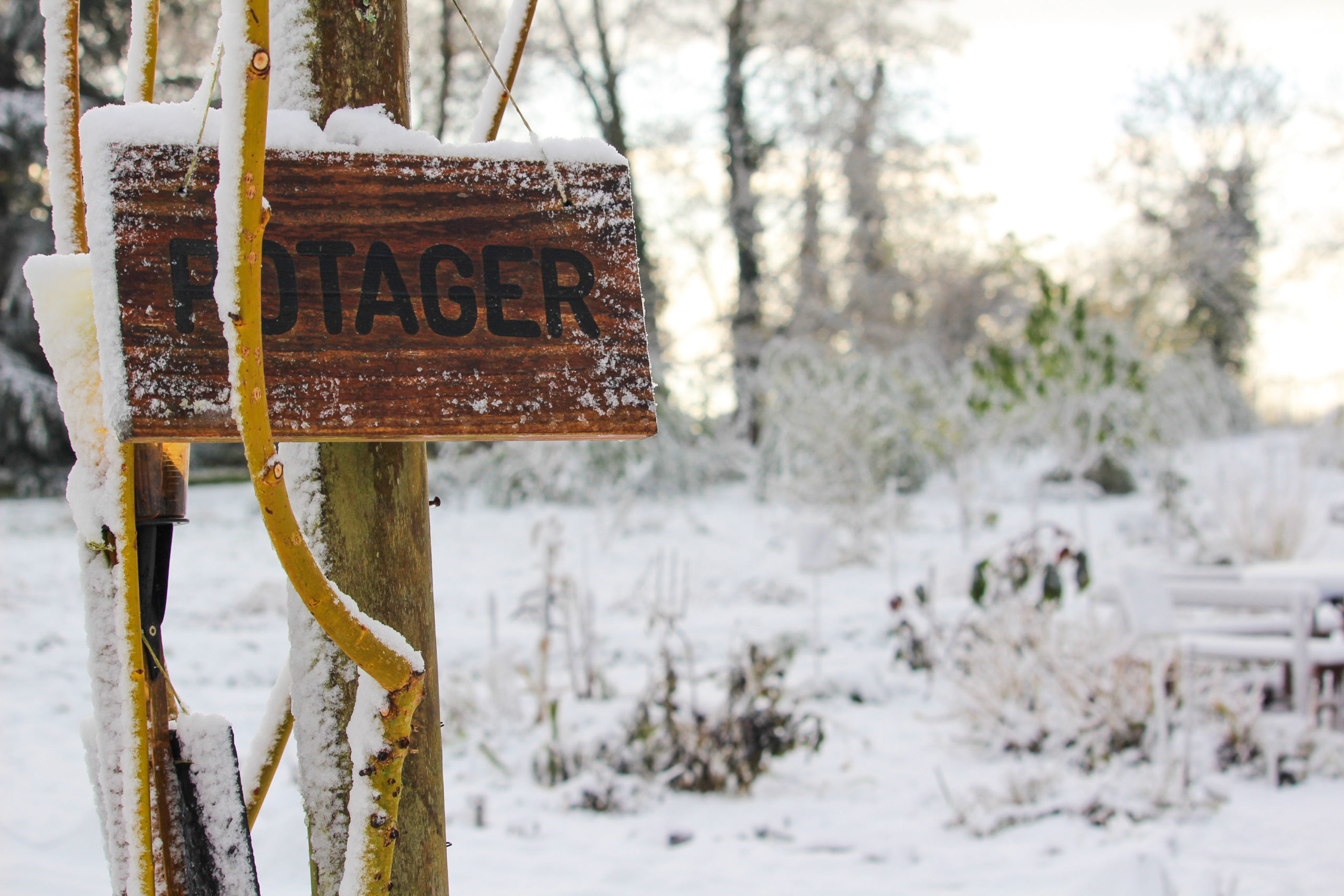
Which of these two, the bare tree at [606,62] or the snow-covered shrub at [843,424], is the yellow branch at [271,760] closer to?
the snow-covered shrub at [843,424]

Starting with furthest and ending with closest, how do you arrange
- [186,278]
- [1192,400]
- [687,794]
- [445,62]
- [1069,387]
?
[1192,400]
[445,62]
[1069,387]
[687,794]
[186,278]

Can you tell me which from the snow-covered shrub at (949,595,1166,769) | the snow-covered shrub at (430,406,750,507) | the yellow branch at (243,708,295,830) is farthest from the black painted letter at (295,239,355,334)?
the snow-covered shrub at (430,406,750,507)

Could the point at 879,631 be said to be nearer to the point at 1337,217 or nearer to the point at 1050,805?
the point at 1050,805

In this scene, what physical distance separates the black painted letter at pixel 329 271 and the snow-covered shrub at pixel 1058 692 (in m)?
3.29

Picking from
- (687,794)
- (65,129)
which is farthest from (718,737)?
(65,129)

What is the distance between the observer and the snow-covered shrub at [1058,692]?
11.3ft

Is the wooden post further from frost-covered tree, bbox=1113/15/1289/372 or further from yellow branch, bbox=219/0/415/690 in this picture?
frost-covered tree, bbox=1113/15/1289/372

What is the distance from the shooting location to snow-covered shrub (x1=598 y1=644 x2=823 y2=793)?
10.6 feet

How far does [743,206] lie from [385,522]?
1411 centimetres

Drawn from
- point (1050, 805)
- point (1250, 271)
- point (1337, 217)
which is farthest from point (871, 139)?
point (1050, 805)

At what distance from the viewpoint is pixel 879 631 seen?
18.4 feet

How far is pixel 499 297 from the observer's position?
84 cm

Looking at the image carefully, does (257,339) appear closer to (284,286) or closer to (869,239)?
(284,286)

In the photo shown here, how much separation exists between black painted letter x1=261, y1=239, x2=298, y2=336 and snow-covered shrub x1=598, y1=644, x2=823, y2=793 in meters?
2.64
